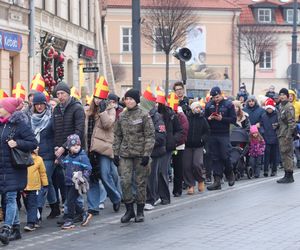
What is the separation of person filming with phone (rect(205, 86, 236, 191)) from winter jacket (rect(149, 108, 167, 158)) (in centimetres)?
267

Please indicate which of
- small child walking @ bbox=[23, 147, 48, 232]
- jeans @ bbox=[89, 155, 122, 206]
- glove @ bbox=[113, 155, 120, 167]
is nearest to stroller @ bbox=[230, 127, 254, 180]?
jeans @ bbox=[89, 155, 122, 206]

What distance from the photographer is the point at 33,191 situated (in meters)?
10.9

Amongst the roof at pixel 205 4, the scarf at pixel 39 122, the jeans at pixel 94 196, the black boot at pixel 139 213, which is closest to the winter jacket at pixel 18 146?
the scarf at pixel 39 122

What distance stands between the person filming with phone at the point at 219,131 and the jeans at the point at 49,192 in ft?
14.4

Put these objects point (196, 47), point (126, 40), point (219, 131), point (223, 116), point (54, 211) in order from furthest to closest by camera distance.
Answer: point (196, 47)
point (126, 40)
point (219, 131)
point (223, 116)
point (54, 211)

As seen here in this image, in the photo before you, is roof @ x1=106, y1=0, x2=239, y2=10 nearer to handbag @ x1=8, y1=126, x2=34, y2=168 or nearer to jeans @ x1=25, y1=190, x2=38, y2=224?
jeans @ x1=25, y1=190, x2=38, y2=224

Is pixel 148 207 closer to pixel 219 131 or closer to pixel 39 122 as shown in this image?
pixel 39 122

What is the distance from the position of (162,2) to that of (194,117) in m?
39.0

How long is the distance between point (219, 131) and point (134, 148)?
441cm

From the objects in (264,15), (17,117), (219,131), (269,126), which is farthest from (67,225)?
(264,15)

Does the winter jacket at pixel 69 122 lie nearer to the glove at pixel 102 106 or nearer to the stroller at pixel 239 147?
the glove at pixel 102 106

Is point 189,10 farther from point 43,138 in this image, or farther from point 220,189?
point 43,138

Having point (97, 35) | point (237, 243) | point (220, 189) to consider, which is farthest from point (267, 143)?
point (97, 35)

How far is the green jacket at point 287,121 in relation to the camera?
55.3 feet
